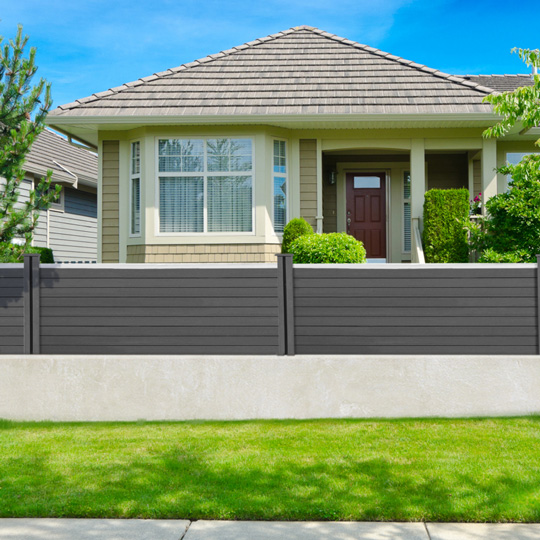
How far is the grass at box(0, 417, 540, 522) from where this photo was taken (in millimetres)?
4156

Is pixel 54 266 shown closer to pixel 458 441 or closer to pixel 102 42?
pixel 458 441

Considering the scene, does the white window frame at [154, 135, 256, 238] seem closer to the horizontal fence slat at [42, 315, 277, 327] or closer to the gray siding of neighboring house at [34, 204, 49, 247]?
the horizontal fence slat at [42, 315, 277, 327]

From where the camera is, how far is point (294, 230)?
10.8m

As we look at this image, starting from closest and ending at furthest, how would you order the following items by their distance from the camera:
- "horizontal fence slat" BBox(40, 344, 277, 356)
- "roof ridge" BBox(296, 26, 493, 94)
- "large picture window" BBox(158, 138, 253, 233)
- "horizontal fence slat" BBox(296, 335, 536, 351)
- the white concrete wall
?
the white concrete wall
"horizontal fence slat" BBox(296, 335, 536, 351)
"horizontal fence slat" BBox(40, 344, 277, 356)
"large picture window" BBox(158, 138, 253, 233)
"roof ridge" BBox(296, 26, 493, 94)

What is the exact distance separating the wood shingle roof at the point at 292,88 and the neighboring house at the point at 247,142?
0.04 metres

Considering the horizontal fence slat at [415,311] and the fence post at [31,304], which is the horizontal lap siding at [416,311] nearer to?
the horizontal fence slat at [415,311]

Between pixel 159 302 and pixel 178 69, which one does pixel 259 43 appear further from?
pixel 159 302

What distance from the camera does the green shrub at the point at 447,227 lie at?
35.1ft

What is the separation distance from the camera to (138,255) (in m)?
11.5

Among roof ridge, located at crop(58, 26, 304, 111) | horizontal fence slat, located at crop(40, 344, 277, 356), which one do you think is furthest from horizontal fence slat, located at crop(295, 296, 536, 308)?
roof ridge, located at crop(58, 26, 304, 111)

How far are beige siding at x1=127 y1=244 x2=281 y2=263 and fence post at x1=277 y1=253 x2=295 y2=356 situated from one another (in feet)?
14.4

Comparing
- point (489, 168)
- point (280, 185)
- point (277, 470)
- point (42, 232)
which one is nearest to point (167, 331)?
point (277, 470)

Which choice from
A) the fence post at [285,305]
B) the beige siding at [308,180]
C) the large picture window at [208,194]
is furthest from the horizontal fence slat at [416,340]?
the beige siding at [308,180]

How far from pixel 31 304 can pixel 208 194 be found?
497 centimetres
